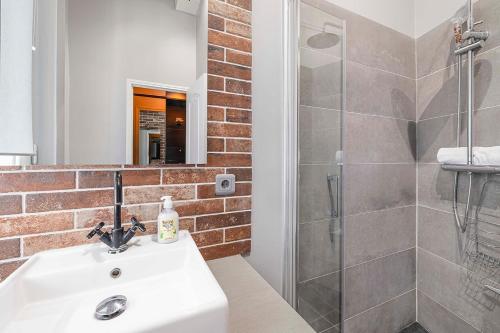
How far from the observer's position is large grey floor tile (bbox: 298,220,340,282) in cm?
104

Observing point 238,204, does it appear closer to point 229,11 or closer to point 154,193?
point 154,193

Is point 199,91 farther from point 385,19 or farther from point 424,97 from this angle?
point 424,97

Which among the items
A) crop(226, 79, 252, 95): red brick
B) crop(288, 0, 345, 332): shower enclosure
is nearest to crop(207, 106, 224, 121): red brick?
crop(226, 79, 252, 95): red brick

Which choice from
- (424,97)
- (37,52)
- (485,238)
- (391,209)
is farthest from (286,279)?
(424,97)

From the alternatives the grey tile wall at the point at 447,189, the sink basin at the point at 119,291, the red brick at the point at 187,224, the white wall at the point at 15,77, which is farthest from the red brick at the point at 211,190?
the grey tile wall at the point at 447,189

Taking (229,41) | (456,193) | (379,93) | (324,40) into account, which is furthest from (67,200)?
(456,193)

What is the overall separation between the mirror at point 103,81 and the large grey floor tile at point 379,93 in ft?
2.98

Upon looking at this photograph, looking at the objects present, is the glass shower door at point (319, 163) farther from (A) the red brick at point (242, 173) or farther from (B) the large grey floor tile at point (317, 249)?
(A) the red brick at point (242, 173)

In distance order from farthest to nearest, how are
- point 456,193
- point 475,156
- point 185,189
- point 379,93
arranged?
point 379,93 < point 456,193 < point 475,156 < point 185,189

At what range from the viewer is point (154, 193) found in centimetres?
85

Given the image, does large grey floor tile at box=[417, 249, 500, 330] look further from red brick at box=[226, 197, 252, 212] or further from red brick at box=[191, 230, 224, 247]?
red brick at box=[191, 230, 224, 247]

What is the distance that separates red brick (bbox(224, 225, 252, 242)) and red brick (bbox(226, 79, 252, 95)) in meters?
0.64

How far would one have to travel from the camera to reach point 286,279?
1011 mm

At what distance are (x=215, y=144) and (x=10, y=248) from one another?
0.75m
